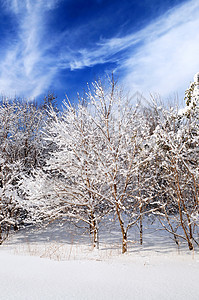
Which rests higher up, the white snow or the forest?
the forest

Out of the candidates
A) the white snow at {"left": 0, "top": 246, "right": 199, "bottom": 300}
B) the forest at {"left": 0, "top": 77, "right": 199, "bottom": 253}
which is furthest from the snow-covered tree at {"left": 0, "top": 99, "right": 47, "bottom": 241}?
the white snow at {"left": 0, "top": 246, "right": 199, "bottom": 300}

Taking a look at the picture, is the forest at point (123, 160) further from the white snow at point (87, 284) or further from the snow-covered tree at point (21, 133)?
the snow-covered tree at point (21, 133)

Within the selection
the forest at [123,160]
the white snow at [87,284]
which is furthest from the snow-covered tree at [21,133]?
the white snow at [87,284]

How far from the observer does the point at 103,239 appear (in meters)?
8.80

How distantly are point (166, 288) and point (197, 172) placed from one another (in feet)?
11.8

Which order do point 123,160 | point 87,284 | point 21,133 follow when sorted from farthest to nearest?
point 21,133, point 123,160, point 87,284

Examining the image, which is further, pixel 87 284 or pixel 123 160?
pixel 123 160

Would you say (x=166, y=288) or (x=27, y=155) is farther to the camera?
(x=27, y=155)

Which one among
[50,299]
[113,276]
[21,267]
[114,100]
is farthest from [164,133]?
[50,299]

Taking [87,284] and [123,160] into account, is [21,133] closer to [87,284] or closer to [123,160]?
[123,160]

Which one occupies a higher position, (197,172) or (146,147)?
(146,147)

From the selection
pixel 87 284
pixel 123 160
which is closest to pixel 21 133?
pixel 123 160

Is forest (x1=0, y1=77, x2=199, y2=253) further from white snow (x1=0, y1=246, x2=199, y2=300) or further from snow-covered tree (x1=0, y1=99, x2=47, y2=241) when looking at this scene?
snow-covered tree (x1=0, y1=99, x2=47, y2=241)

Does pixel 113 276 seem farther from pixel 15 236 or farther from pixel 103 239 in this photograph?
pixel 15 236
